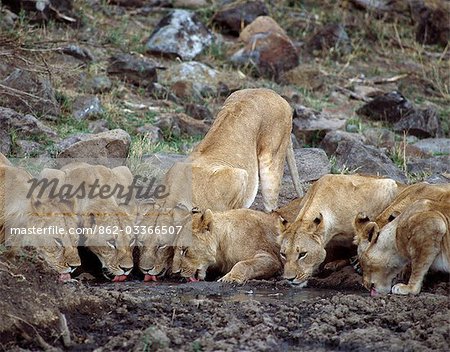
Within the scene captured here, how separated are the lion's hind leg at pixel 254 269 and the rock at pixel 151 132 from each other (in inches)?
179

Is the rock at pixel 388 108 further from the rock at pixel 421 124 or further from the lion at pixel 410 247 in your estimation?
the lion at pixel 410 247

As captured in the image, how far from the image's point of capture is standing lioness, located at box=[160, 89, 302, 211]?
33.8ft

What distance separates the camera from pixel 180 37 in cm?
1800

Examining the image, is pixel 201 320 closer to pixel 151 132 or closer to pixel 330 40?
pixel 151 132

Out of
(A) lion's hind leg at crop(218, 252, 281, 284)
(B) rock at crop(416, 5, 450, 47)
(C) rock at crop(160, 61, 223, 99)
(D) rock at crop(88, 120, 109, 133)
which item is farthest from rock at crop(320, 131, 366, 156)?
(B) rock at crop(416, 5, 450, 47)

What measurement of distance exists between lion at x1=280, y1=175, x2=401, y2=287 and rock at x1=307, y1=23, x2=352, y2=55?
32.3 feet

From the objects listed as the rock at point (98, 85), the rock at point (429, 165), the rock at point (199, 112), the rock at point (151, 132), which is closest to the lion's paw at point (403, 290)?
the rock at point (429, 165)

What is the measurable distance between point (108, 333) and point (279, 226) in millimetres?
2693

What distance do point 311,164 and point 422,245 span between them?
4969 millimetres

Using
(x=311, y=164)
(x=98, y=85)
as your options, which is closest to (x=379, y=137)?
(x=311, y=164)

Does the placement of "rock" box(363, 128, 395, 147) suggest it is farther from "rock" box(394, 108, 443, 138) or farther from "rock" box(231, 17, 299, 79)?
"rock" box(231, 17, 299, 79)

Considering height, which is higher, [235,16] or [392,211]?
[392,211]

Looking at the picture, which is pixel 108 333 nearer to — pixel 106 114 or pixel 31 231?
pixel 31 231

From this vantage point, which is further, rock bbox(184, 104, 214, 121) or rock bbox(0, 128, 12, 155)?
rock bbox(184, 104, 214, 121)
